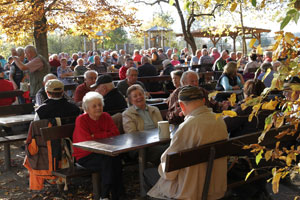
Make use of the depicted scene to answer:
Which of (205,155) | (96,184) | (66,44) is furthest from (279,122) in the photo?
(66,44)

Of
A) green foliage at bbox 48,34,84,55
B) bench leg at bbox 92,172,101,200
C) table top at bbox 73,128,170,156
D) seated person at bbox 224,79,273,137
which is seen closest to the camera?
table top at bbox 73,128,170,156

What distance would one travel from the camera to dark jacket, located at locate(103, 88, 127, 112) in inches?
261

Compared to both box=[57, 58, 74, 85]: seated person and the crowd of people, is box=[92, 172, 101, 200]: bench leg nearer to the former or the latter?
the crowd of people

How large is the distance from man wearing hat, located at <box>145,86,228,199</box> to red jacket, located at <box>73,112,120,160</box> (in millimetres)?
1465

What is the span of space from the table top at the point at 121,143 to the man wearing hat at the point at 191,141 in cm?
59

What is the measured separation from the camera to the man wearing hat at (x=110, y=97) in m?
6.66

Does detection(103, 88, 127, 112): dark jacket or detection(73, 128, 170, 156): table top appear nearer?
detection(73, 128, 170, 156): table top

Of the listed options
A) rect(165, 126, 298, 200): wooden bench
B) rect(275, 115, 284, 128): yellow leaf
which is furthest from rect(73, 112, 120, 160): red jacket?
rect(275, 115, 284, 128): yellow leaf

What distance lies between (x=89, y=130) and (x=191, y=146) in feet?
5.91

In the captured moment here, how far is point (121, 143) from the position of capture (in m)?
4.73

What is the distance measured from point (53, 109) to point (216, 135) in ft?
8.34

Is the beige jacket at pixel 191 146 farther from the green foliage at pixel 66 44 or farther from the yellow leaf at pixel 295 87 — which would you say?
the green foliage at pixel 66 44

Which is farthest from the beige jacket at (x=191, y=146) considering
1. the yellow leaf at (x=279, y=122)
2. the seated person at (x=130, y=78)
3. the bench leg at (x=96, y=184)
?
the seated person at (x=130, y=78)

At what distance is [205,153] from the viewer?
3.77 m
